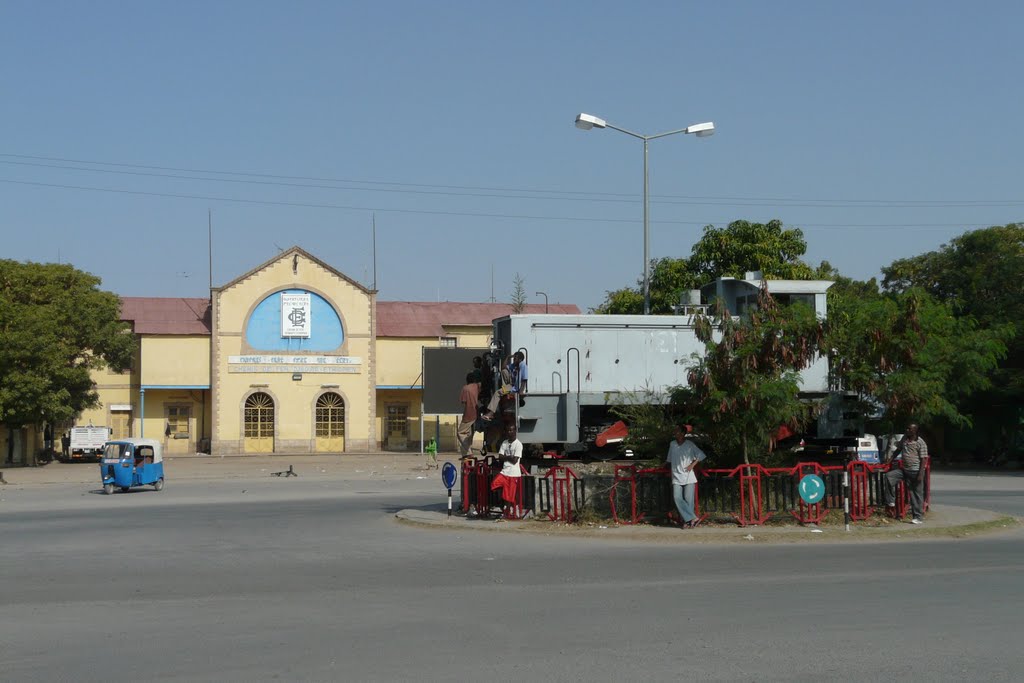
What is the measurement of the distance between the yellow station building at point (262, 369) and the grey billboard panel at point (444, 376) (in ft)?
17.9

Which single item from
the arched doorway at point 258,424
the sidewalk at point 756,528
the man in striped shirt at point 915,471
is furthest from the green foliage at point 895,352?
the arched doorway at point 258,424

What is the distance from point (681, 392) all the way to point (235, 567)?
8120 millimetres

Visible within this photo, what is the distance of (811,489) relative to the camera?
56.5 feet

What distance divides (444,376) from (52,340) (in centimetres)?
1766

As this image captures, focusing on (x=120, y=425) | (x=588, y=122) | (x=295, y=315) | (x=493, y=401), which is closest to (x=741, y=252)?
(x=588, y=122)

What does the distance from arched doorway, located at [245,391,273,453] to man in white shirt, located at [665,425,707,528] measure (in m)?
41.2

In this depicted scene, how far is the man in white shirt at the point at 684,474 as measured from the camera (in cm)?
1720

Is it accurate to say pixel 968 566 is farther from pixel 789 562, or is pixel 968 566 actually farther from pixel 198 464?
pixel 198 464

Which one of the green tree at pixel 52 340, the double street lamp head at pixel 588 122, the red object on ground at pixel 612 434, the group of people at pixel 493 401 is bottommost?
the red object on ground at pixel 612 434

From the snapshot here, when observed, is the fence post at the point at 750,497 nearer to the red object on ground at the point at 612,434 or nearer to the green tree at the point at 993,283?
the red object on ground at the point at 612,434

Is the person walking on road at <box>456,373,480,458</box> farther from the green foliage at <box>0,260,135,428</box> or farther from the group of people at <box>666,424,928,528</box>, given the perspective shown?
the green foliage at <box>0,260,135,428</box>

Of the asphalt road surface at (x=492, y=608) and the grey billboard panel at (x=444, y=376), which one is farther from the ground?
the grey billboard panel at (x=444, y=376)

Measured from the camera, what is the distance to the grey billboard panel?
50.8 m

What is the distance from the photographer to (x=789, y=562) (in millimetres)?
13844
